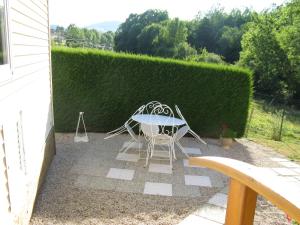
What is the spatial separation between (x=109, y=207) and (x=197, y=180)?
1.58 meters

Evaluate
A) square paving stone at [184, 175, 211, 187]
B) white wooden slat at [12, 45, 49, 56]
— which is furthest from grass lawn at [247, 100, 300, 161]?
white wooden slat at [12, 45, 49, 56]

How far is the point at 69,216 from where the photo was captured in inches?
130

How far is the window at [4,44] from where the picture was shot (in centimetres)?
223

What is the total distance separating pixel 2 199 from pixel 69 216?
132 cm

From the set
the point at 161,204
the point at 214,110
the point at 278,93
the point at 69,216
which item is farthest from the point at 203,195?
the point at 278,93

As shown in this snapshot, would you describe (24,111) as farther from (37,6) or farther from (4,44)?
(37,6)

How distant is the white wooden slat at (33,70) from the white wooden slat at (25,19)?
483mm

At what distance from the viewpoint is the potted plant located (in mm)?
6414

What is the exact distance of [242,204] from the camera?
1.12 meters

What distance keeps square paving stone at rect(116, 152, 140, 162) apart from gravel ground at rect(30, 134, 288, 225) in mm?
1115

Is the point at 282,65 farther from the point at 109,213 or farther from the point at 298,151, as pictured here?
the point at 109,213

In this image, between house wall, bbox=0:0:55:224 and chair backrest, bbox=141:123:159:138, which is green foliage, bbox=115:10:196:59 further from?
house wall, bbox=0:0:55:224

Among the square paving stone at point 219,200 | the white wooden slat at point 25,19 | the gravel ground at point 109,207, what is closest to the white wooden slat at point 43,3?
the white wooden slat at point 25,19

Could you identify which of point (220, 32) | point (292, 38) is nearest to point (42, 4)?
point (292, 38)
